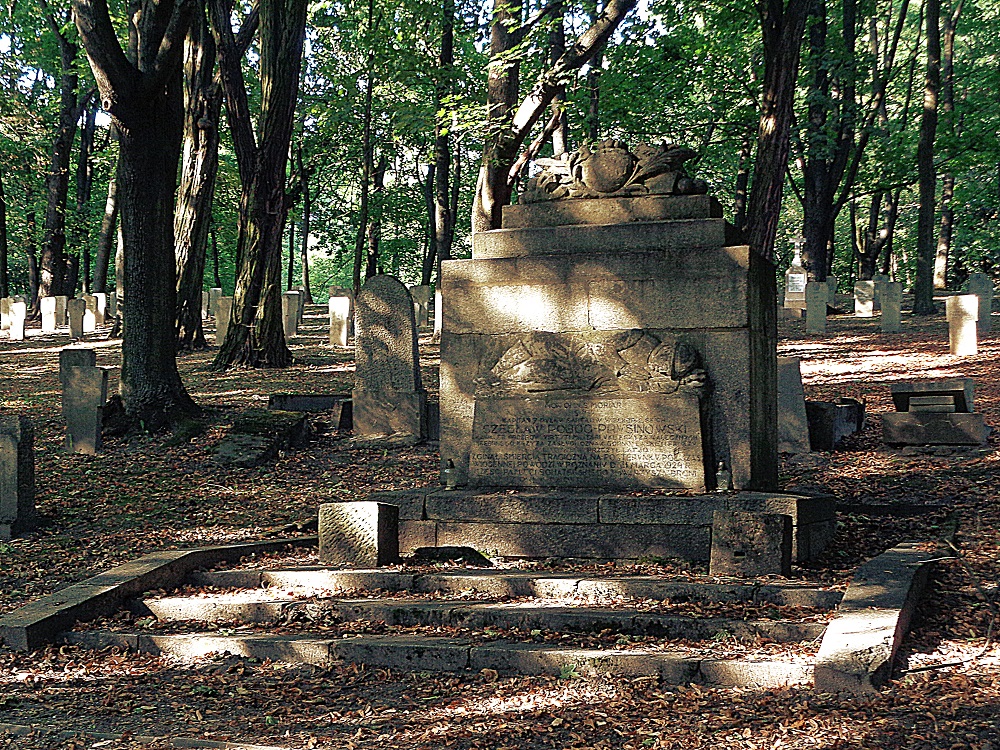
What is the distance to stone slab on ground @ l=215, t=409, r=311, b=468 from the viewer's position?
12.4m

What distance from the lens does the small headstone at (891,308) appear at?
2184 centimetres

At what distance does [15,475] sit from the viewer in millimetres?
9516

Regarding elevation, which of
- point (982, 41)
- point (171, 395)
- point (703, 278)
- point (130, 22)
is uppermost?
point (982, 41)

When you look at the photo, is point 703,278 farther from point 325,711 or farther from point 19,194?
point 19,194

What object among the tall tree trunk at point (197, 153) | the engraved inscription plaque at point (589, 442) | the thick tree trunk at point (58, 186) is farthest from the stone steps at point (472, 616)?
the thick tree trunk at point (58, 186)

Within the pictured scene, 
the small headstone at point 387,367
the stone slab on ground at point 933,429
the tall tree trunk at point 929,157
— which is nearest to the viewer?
the stone slab on ground at point 933,429

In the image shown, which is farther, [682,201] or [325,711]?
[682,201]

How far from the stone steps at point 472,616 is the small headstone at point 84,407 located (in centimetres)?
616

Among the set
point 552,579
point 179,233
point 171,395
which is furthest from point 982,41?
point 552,579

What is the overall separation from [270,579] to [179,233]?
518 inches

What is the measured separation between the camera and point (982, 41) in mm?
36969

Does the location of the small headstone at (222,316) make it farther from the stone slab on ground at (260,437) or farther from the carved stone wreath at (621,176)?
the carved stone wreath at (621,176)

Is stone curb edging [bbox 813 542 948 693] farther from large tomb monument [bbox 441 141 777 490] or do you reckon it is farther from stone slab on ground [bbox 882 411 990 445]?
stone slab on ground [bbox 882 411 990 445]

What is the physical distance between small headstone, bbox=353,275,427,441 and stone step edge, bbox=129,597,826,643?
259 inches
